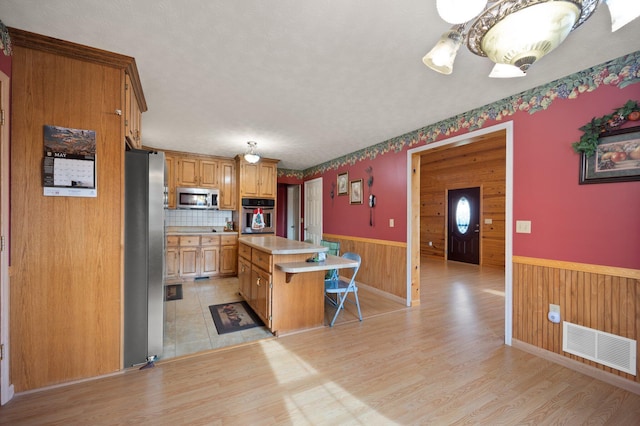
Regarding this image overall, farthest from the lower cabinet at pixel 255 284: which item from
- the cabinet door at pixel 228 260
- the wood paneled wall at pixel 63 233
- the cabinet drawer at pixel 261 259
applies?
the cabinet door at pixel 228 260

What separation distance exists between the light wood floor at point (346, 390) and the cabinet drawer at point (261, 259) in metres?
0.75

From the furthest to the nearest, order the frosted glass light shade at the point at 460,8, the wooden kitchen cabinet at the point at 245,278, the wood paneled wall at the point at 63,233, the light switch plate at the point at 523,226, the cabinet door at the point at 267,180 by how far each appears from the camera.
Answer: the cabinet door at the point at 267,180 < the wooden kitchen cabinet at the point at 245,278 < the light switch plate at the point at 523,226 < the wood paneled wall at the point at 63,233 < the frosted glass light shade at the point at 460,8

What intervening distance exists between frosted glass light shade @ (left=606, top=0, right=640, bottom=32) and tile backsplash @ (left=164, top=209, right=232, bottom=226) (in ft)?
19.2

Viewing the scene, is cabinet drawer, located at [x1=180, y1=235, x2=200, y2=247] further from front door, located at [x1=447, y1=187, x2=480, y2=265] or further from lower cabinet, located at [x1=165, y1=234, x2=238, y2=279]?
front door, located at [x1=447, y1=187, x2=480, y2=265]

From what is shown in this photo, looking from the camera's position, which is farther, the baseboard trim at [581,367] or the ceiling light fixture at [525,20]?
the baseboard trim at [581,367]

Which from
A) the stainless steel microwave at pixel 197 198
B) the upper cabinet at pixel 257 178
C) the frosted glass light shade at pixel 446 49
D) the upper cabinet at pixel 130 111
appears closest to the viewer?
the frosted glass light shade at pixel 446 49

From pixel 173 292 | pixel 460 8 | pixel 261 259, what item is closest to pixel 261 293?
pixel 261 259

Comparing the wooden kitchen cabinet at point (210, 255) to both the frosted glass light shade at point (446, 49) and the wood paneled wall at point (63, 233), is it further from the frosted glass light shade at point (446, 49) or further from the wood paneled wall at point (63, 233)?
the frosted glass light shade at point (446, 49)

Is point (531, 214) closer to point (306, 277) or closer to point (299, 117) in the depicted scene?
point (306, 277)

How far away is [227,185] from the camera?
218 inches

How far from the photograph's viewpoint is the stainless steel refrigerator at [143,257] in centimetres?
214

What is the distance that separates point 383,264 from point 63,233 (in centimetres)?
374

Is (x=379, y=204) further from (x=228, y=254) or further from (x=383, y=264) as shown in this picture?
(x=228, y=254)

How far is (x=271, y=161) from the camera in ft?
18.5
